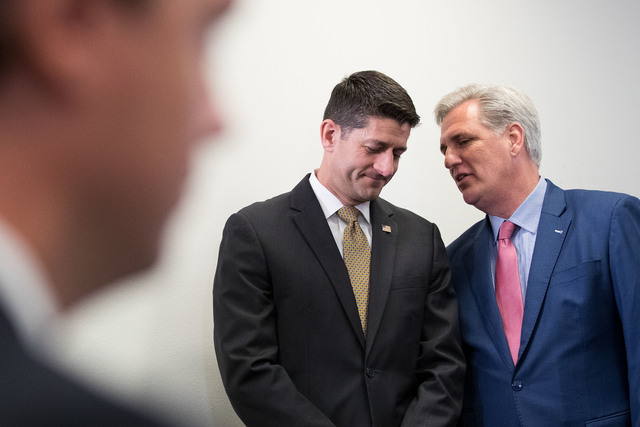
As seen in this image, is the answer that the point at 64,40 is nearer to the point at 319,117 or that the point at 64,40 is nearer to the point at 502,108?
the point at 319,117

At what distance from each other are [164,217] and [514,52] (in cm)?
164

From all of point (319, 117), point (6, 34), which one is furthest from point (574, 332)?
point (6, 34)

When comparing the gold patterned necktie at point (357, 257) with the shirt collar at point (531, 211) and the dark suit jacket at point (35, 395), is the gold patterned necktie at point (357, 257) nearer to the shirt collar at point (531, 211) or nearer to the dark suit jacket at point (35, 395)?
the shirt collar at point (531, 211)

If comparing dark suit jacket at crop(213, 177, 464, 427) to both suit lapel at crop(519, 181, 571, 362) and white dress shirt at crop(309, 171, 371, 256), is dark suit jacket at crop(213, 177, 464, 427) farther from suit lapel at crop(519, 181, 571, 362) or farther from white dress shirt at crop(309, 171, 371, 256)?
suit lapel at crop(519, 181, 571, 362)

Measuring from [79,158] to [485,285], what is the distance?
4.32 ft

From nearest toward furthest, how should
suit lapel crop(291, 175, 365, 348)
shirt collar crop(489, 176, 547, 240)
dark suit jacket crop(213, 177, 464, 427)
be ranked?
dark suit jacket crop(213, 177, 464, 427) < suit lapel crop(291, 175, 365, 348) < shirt collar crop(489, 176, 547, 240)

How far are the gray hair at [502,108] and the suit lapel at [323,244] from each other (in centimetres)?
64

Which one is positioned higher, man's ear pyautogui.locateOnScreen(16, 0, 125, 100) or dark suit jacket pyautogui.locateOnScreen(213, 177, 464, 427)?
man's ear pyautogui.locateOnScreen(16, 0, 125, 100)

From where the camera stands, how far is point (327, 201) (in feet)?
6.18

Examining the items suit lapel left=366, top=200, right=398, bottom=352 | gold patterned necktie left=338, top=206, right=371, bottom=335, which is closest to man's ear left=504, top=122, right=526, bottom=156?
suit lapel left=366, top=200, right=398, bottom=352

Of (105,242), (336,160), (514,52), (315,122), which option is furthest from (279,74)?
(514,52)

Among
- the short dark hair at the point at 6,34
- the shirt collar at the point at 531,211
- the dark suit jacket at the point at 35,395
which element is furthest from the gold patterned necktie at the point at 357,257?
the short dark hair at the point at 6,34

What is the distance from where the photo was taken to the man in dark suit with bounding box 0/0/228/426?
1.78m

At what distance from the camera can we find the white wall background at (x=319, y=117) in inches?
76.7
